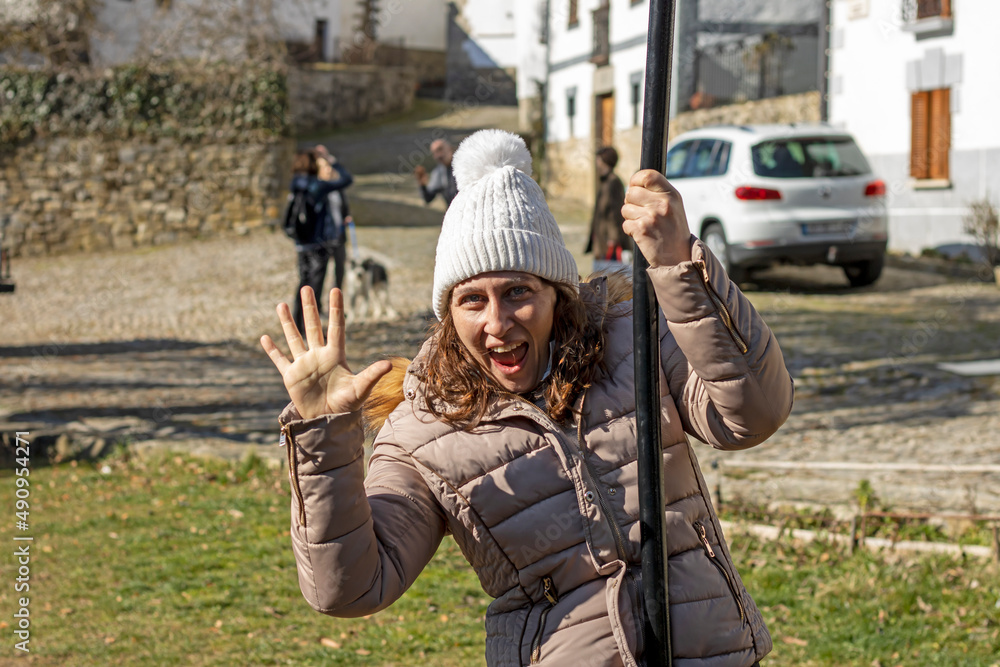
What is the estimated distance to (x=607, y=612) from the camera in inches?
77.3

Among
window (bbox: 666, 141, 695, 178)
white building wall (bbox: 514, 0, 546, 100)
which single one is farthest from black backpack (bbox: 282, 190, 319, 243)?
white building wall (bbox: 514, 0, 546, 100)

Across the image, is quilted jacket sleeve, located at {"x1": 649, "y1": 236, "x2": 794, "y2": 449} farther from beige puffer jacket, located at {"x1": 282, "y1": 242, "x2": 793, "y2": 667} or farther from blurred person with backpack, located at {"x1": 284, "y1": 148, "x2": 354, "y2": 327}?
blurred person with backpack, located at {"x1": 284, "y1": 148, "x2": 354, "y2": 327}

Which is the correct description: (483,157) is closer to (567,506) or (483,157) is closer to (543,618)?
(567,506)

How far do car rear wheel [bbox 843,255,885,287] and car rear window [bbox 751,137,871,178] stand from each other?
45.2 inches

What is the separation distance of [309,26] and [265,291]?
76.9 feet

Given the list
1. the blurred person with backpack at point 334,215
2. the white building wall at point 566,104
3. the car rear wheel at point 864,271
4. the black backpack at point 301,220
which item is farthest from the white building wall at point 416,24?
the black backpack at point 301,220

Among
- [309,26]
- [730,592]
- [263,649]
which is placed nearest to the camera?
[730,592]

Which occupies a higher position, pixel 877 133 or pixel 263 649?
pixel 877 133

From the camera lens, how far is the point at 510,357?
2152 millimetres

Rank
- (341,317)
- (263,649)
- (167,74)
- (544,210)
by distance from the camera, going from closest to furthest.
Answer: (341,317)
(544,210)
(263,649)
(167,74)

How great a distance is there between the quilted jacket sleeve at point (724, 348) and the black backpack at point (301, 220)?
9.02 m

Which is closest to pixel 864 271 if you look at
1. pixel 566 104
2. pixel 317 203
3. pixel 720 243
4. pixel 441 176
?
pixel 720 243

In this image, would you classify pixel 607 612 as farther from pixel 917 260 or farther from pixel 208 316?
pixel 917 260

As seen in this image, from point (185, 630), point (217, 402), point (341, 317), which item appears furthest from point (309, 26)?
point (341, 317)
